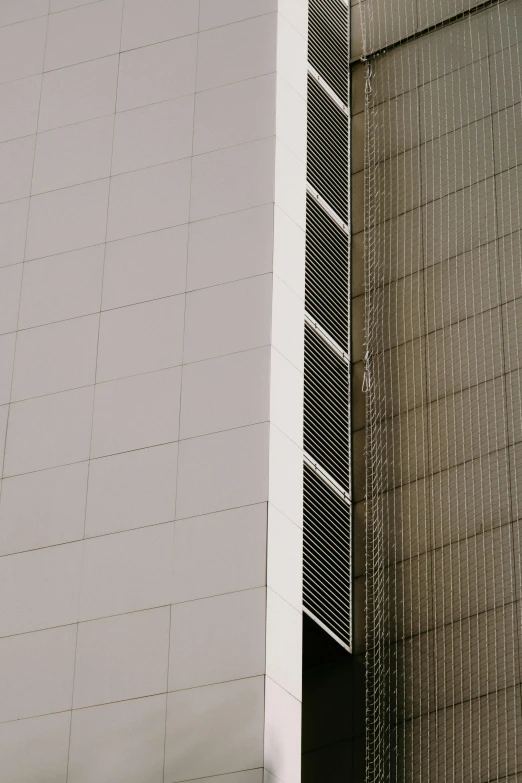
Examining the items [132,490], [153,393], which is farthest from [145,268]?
[132,490]

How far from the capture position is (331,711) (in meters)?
13.2

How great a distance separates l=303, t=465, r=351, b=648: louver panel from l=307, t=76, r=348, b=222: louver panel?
3635mm

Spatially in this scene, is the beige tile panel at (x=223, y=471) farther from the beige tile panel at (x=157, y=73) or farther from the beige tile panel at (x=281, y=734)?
the beige tile panel at (x=157, y=73)

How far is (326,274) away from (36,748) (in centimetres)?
594

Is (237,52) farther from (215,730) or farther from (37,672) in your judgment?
(215,730)

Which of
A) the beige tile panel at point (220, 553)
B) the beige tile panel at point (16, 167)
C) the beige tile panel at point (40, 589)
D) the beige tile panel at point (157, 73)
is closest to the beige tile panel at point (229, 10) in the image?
the beige tile panel at point (157, 73)

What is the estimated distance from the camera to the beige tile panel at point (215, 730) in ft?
35.5

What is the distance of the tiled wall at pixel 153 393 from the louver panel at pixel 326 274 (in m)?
0.88

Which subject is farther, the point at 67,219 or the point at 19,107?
the point at 19,107

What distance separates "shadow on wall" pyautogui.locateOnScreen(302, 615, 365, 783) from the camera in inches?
503

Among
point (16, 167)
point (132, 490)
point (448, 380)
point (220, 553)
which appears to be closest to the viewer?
point (220, 553)

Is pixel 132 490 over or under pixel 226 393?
under

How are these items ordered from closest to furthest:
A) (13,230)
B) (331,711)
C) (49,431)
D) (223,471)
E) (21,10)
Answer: (223,471), (331,711), (49,431), (13,230), (21,10)

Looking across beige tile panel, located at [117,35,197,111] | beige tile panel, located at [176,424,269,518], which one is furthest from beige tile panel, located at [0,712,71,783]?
beige tile panel, located at [117,35,197,111]
